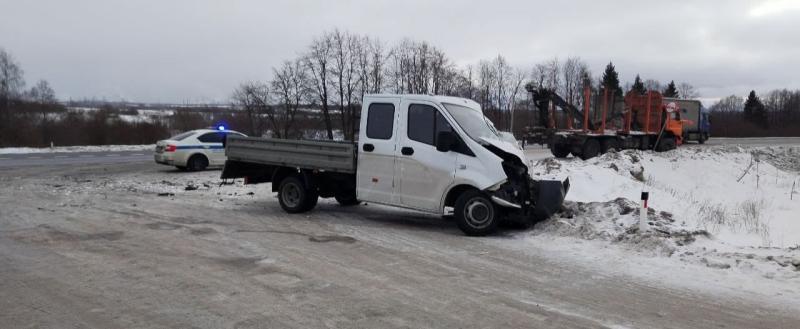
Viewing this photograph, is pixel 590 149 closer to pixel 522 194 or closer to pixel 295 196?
pixel 522 194

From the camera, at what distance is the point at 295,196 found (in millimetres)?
10883

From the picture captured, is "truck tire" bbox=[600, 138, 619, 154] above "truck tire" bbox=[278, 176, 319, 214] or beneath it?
above

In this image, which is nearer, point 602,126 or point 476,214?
point 476,214

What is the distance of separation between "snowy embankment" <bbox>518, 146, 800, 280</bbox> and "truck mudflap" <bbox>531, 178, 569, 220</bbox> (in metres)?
0.20

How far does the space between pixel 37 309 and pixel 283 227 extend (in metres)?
4.56

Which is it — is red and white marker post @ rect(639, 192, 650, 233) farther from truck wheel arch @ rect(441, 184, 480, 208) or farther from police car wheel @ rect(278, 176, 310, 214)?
police car wheel @ rect(278, 176, 310, 214)

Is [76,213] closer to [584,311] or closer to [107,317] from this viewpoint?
[107,317]

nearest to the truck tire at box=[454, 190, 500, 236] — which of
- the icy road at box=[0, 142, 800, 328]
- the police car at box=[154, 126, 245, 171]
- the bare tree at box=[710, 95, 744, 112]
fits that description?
the icy road at box=[0, 142, 800, 328]

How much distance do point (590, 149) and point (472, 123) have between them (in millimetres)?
17637

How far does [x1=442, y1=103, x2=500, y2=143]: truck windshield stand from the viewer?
356 inches

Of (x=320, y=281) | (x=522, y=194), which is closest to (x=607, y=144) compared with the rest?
(x=522, y=194)

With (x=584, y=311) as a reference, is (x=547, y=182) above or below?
above

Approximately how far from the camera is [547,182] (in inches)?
368

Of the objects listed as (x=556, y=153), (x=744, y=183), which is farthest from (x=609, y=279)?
(x=744, y=183)
